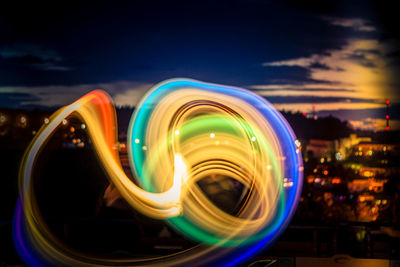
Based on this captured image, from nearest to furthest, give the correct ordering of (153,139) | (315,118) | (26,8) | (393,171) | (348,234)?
(153,139), (348,234), (26,8), (393,171), (315,118)

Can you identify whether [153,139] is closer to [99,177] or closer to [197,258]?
[197,258]

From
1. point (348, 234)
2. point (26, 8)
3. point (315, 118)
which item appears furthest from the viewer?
point (315, 118)

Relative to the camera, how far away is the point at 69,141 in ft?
26.3

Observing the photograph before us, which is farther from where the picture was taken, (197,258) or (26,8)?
(26,8)

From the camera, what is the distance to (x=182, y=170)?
14.4 ft

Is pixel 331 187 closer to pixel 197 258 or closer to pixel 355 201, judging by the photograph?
pixel 355 201

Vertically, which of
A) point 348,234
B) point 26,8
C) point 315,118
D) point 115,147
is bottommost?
Answer: point 348,234

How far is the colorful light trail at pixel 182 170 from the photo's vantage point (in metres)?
4.36

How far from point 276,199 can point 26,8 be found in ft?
16.7

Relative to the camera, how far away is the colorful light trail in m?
4.36

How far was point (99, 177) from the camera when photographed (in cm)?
1057

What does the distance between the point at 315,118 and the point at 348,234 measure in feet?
10.2

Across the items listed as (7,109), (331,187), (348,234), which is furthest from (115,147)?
(331,187)

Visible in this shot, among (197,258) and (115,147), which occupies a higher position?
(115,147)
